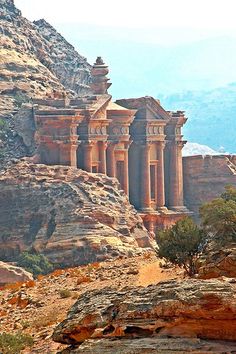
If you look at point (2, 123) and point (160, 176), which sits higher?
point (2, 123)

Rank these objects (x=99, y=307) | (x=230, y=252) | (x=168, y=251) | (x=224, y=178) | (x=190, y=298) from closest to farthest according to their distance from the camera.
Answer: (x=190, y=298)
(x=99, y=307)
(x=230, y=252)
(x=168, y=251)
(x=224, y=178)

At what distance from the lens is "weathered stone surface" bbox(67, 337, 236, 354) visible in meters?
23.6

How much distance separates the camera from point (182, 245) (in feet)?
147

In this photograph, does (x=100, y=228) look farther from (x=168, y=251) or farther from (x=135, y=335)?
(x=135, y=335)

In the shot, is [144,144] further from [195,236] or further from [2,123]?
[195,236]

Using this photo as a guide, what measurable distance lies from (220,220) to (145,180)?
45237 mm

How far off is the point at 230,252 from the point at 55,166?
46604 mm

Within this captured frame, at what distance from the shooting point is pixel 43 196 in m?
76.4

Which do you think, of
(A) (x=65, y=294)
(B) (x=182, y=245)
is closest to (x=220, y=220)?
(B) (x=182, y=245)

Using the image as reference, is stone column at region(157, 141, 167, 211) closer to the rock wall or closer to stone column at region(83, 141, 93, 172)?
the rock wall

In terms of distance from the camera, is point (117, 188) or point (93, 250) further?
point (117, 188)

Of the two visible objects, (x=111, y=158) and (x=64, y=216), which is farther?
(x=111, y=158)

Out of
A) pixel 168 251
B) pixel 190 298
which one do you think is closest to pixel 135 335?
pixel 190 298

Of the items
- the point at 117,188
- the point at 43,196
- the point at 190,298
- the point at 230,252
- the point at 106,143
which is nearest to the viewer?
the point at 190,298
